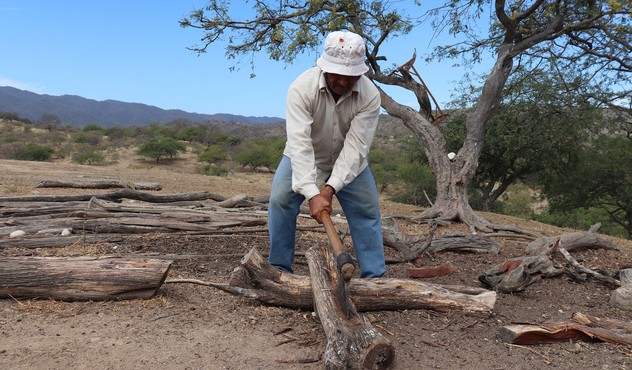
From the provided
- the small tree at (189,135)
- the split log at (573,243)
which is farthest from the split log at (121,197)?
the small tree at (189,135)

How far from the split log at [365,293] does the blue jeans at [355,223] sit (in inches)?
12.8

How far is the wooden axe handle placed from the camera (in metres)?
2.71

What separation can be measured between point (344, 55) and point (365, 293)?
140 centimetres

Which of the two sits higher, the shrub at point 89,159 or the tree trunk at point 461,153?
the tree trunk at point 461,153

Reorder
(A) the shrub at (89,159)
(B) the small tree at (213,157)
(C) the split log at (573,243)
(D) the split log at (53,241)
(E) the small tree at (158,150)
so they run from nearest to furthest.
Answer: (D) the split log at (53,241), (C) the split log at (573,243), (A) the shrub at (89,159), (E) the small tree at (158,150), (B) the small tree at (213,157)

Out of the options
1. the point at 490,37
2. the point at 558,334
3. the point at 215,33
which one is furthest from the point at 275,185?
the point at 490,37

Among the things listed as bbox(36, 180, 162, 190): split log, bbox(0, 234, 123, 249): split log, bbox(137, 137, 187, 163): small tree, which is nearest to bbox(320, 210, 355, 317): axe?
bbox(0, 234, 123, 249): split log

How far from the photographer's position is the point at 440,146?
28.5ft

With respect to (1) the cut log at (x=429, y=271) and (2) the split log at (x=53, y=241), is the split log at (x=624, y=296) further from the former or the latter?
(2) the split log at (x=53, y=241)

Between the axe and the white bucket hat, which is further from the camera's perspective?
the white bucket hat

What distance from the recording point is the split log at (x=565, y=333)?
3020mm

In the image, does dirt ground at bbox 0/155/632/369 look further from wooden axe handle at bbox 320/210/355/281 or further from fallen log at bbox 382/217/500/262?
fallen log at bbox 382/217/500/262

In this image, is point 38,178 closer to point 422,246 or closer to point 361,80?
point 422,246

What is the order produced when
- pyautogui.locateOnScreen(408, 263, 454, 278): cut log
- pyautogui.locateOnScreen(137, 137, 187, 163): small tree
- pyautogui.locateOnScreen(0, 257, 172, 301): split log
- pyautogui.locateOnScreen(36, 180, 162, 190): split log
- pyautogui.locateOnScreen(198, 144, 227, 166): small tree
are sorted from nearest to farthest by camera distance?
pyautogui.locateOnScreen(0, 257, 172, 301): split log
pyautogui.locateOnScreen(408, 263, 454, 278): cut log
pyautogui.locateOnScreen(36, 180, 162, 190): split log
pyautogui.locateOnScreen(137, 137, 187, 163): small tree
pyautogui.locateOnScreen(198, 144, 227, 166): small tree
